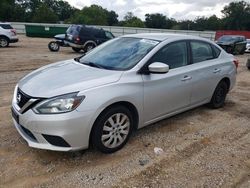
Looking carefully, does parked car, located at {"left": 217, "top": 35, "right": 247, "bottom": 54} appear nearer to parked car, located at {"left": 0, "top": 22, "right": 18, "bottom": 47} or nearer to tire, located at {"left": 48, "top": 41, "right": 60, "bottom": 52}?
tire, located at {"left": 48, "top": 41, "right": 60, "bottom": 52}

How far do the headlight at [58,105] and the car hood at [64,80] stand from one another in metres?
0.08

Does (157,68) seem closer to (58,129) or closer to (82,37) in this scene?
(58,129)

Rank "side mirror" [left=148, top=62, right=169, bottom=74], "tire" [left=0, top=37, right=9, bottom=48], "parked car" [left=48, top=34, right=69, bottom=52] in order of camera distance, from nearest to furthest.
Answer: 1. "side mirror" [left=148, top=62, right=169, bottom=74]
2. "parked car" [left=48, top=34, right=69, bottom=52]
3. "tire" [left=0, top=37, right=9, bottom=48]

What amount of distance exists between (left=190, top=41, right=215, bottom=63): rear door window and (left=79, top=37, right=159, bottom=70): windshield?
93 cm

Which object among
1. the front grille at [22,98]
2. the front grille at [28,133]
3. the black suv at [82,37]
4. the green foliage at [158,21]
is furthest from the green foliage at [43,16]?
the front grille at [28,133]

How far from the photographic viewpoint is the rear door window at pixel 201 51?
5.26m

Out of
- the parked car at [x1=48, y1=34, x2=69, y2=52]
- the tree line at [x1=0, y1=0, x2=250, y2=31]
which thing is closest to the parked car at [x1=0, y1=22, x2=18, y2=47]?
the parked car at [x1=48, y1=34, x2=69, y2=52]

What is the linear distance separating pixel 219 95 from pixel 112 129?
9.87ft

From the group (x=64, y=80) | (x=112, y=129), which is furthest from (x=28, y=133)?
(x=112, y=129)

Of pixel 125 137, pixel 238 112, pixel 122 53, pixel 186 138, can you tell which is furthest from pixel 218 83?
pixel 125 137

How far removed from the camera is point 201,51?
5.50 meters

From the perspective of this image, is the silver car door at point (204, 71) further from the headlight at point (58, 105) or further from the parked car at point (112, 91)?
the headlight at point (58, 105)

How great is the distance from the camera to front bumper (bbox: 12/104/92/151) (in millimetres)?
3424

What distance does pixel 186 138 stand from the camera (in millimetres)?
4637
